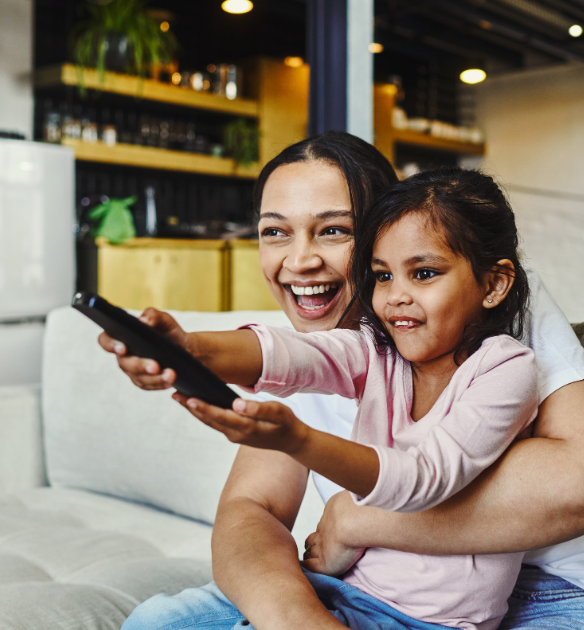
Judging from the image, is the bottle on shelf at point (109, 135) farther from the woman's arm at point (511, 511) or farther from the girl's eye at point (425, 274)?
the woman's arm at point (511, 511)

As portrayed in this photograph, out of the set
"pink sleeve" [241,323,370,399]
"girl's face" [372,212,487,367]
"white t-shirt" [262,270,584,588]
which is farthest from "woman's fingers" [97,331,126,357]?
"white t-shirt" [262,270,584,588]

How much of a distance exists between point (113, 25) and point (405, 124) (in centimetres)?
175

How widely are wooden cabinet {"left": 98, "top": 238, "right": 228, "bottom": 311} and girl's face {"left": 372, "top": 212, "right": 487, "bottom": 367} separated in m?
3.17

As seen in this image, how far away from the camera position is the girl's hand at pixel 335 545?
82cm

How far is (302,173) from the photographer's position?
105cm

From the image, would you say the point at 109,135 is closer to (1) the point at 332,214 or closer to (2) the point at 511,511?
(1) the point at 332,214

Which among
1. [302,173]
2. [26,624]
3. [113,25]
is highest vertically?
[113,25]

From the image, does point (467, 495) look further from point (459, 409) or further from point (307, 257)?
point (307, 257)

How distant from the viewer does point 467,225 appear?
834 millimetres

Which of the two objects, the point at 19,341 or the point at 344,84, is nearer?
the point at 344,84

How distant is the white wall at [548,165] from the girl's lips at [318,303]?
1.07 m

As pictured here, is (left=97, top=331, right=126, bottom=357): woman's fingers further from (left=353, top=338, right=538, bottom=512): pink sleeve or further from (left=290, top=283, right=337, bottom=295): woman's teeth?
(left=290, top=283, right=337, bottom=295): woman's teeth

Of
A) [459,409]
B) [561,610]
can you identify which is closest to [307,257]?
[459,409]

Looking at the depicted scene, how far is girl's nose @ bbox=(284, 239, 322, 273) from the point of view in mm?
1026
